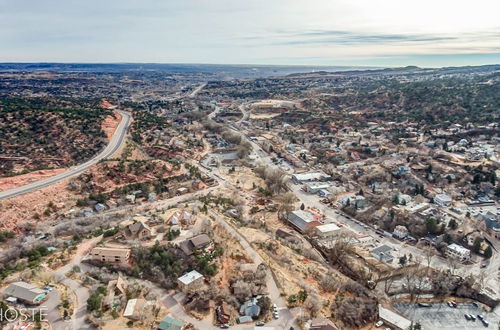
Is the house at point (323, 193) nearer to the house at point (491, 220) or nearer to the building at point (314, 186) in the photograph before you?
the building at point (314, 186)

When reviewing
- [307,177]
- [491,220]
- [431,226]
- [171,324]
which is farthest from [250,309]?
[307,177]

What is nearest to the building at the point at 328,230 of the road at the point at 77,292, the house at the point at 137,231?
the house at the point at 137,231

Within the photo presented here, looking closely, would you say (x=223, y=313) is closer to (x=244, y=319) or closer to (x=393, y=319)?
(x=244, y=319)

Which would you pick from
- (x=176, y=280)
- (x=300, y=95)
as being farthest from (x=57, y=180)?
(x=300, y=95)

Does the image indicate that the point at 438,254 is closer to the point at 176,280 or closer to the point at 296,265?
the point at 296,265

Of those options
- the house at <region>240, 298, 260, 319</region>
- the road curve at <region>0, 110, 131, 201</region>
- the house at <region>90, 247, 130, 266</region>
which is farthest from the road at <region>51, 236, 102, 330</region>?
the road curve at <region>0, 110, 131, 201</region>

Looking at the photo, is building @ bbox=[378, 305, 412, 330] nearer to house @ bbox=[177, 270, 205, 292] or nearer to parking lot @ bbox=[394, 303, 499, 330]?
parking lot @ bbox=[394, 303, 499, 330]
